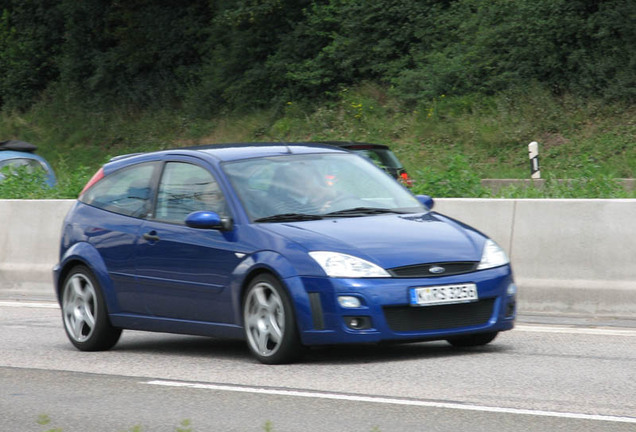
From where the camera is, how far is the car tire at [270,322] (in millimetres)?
8508

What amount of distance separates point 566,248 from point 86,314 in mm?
4222

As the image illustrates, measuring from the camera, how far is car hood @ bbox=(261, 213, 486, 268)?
8.45 meters

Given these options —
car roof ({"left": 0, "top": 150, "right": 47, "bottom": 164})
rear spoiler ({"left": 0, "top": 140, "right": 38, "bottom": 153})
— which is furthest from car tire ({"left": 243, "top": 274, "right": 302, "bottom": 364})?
rear spoiler ({"left": 0, "top": 140, "right": 38, "bottom": 153})

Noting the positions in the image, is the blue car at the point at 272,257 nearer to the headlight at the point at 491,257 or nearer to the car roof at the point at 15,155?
the headlight at the point at 491,257

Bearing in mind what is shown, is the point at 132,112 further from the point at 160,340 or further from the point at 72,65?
the point at 160,340

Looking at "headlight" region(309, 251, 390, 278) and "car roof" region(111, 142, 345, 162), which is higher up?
"car roof" region(111, 142, 345, 162)

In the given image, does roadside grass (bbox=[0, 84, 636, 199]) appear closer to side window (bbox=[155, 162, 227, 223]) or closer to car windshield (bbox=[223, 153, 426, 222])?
side window (bbox=[155, 162, 227, 223])

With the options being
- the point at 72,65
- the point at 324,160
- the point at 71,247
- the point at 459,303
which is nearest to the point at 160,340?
the point at 71,247

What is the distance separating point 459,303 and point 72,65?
41094mm

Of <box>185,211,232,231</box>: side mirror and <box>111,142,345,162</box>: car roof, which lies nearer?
<box>185,211,232,231</box>: side mirror

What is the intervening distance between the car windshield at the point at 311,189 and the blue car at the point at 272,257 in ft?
0.04

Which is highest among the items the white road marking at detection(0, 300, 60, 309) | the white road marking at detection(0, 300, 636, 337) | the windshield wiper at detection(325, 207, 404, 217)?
the windshield wiper at detection(325, 207, 404, 217)

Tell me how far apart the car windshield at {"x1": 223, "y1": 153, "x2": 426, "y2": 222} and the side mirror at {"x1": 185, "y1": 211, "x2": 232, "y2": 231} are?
0.18m

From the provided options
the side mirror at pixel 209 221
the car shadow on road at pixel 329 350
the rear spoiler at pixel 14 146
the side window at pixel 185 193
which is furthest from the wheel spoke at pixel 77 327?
the rear spoiler at pixel 14 146
